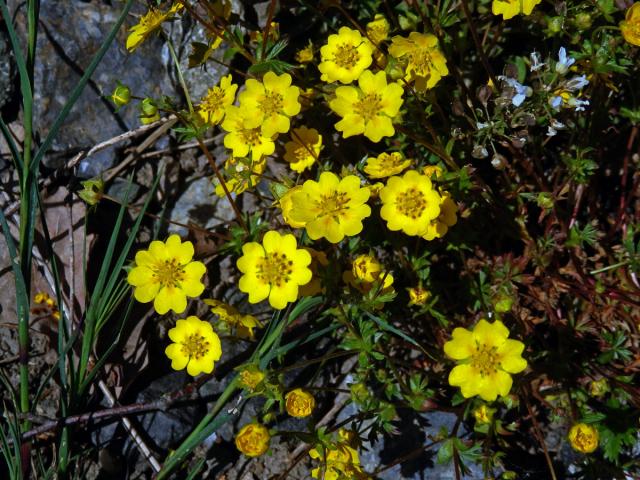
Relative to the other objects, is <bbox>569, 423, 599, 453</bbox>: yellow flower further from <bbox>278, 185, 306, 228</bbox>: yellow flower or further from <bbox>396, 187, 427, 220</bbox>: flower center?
<bbox>278, 185, 306, 228</bbox>: yellow flower

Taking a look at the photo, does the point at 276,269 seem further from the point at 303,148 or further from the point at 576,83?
the point at 576,83

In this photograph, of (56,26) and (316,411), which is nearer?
(316,411)

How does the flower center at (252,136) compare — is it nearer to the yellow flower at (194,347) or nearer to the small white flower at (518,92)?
the yellow flower at (194,347)

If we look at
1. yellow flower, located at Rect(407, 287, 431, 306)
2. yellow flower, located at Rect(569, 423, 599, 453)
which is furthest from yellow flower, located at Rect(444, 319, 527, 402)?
yellow flower, located at Rect(407, 287, 431, 306)

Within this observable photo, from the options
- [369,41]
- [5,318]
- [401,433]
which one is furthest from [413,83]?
[5,318]

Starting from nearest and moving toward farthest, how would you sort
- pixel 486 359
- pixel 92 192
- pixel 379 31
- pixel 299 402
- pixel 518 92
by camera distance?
1. pixel 486 359
2. pixel 518 92
3. pixel 299 402
4. pixel 92 192
5. pixel 379 31

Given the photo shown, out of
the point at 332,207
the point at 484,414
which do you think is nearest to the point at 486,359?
the point at 484,414

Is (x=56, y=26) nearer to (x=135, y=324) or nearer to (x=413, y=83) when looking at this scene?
(x=135, y=324)
